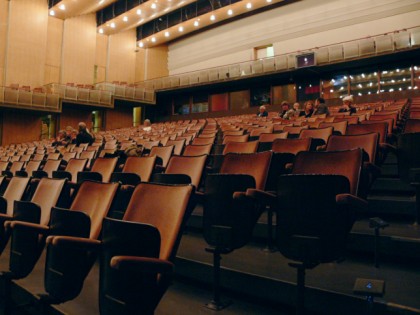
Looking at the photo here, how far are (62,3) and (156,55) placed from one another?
7.55 feet

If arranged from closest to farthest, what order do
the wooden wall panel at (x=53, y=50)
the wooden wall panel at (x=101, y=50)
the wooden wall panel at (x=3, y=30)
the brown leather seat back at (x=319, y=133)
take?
the brown leather seat back at (x=319, y=133), the wooden wall panel at (x=3, y=30), the wooden wall panel at (x=53, y=50), the wooden wall panel at (x=101, y=50)

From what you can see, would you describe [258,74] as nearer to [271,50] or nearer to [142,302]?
[271,50]

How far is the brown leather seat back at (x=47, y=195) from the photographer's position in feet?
3.11

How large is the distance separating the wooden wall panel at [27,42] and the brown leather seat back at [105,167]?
580 centimetres

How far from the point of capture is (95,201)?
2.75 ft

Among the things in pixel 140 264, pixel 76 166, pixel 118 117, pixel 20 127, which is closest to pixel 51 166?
pixel 76 166

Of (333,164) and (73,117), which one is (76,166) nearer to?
(333,164)

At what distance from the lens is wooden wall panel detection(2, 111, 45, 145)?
20.9 feet

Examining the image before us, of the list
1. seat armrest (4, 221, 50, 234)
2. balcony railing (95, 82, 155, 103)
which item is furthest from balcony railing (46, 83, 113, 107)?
seat armrest (4, 221, 50, 234)

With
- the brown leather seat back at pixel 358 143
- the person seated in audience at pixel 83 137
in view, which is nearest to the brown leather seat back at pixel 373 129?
the brown leather seat back at pixel 358 143

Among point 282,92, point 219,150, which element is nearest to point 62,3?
point 282,92

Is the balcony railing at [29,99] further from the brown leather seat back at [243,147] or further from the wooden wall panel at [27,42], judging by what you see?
the brown leather seat back at [243,147]

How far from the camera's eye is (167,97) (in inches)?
315

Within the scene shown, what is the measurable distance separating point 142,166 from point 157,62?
24.3ft
